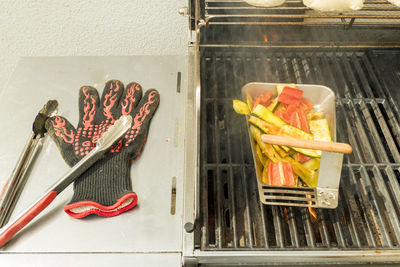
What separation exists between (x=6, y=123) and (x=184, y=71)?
737 millimetres

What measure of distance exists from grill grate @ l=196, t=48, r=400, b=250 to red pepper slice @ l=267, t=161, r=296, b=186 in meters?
0.08

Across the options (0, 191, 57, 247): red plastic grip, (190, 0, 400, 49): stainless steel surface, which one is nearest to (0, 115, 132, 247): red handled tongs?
(0, 191, 57, 247): red plastic grip

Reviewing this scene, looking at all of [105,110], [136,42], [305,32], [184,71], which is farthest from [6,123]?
[305,32]

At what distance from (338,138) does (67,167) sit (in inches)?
37.5

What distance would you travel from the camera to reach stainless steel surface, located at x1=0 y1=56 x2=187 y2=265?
850 mm

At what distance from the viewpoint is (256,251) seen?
2.62ft

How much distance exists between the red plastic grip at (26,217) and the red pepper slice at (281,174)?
25.7 inches

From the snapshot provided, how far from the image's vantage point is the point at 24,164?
1.01 metres

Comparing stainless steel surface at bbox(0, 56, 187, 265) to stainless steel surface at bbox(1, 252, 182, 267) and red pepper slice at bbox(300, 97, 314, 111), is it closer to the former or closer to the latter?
stainless steel surface at bbox(1, 252, 182, 267)

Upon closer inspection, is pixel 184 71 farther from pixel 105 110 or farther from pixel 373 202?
pixel 373 202

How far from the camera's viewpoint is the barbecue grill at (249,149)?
0.81 meters

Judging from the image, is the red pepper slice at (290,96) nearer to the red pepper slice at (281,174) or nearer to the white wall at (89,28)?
the red pepper slice at (281,174)

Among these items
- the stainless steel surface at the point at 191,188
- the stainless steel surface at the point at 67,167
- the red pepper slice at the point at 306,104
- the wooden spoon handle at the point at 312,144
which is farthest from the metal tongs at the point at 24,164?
the red pepper slice at the point at 306,104

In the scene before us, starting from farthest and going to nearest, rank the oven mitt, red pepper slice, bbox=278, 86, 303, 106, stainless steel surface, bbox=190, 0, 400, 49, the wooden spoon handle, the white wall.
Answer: the white wall → stainless steel surface, bbox=190, 0, 400, 49 → red pepper slice, bbox=278, 86, 303, 106 → the oven mitt → the wooden spoon handle
